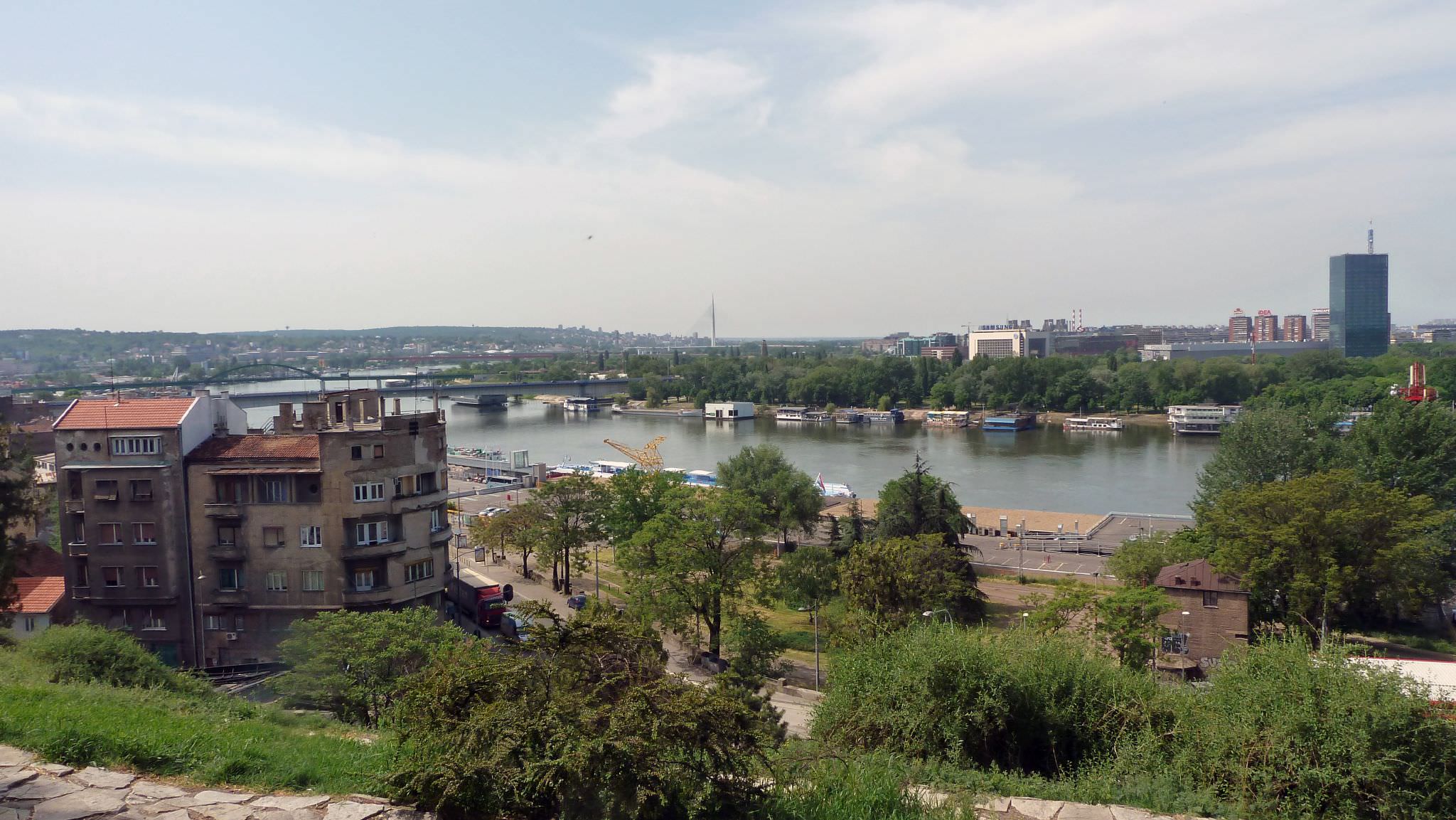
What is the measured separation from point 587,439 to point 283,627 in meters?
29.3

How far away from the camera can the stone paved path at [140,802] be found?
8.73 ft

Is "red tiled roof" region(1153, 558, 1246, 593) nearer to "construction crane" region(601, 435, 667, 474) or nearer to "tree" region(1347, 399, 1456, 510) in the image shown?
"tree" region(1347, 399, 1456, 510)

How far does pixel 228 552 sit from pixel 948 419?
121 feet

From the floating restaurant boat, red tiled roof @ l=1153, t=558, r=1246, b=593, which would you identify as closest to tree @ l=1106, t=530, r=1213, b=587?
red tiled roof @ l=1153, t=558, r=1246, b=593

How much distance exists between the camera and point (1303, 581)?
9.84 meters

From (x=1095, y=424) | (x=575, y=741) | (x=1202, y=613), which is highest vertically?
(x=575, y=741)

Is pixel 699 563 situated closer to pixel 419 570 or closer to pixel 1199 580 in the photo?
pixel 419 570

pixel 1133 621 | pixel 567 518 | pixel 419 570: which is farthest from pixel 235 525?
pixel 1133 621

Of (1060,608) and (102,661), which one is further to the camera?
(1060,608)

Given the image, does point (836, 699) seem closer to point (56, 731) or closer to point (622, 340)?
point (56, 731)

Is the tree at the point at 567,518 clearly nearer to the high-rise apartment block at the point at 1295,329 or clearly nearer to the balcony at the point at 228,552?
the balcony at the point at 228,552

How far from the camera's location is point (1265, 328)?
109812 mm

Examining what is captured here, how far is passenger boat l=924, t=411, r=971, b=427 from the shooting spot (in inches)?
1670

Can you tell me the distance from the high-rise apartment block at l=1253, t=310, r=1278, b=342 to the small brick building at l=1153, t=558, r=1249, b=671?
112689mm
